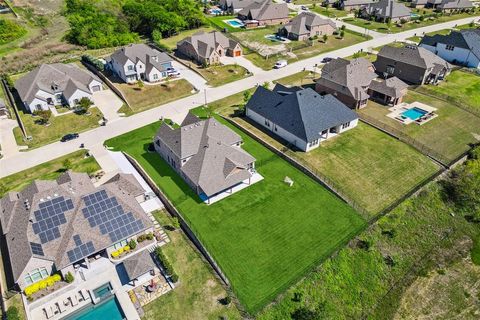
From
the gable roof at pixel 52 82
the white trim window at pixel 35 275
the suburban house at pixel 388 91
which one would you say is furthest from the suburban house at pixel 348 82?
the white trim window at pixel 35 275

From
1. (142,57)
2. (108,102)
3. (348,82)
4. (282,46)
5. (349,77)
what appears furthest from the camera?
(282,46)

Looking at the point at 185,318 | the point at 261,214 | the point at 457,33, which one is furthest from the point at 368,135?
the point at 457,33

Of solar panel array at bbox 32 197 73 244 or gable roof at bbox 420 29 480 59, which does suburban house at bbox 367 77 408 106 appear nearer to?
gable roof at bbox 420 29 480 59

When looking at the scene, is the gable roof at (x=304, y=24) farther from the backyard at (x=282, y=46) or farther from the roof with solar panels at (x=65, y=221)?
the roof with solar panels at (x=65, y=221)

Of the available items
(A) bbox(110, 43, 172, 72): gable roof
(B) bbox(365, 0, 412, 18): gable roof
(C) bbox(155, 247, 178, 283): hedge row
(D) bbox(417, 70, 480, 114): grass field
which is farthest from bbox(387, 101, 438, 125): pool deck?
(B) bbox(365, 0, 412, 18): gable roof

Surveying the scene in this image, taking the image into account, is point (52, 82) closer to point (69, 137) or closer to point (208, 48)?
point (69, 137)

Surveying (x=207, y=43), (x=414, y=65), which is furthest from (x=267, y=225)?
(x=207, y=43)

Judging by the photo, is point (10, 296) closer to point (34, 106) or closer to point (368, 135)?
point (34, 106)
